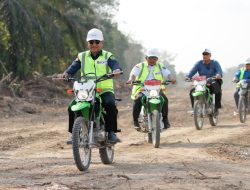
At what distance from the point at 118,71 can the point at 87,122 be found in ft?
2.57

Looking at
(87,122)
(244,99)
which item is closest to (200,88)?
(244,99)

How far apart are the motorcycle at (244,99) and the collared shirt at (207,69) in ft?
5.99

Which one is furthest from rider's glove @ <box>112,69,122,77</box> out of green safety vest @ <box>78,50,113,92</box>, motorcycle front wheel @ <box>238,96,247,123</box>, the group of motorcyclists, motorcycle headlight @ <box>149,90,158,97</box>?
motorcycle front wheel @ <box>238,96,247,123</box>

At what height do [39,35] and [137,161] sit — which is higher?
[39,35]

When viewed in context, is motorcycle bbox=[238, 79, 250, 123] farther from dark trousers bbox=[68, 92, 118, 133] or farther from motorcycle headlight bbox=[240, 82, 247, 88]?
dark trousers bbox=[68, 92, 118, 133]

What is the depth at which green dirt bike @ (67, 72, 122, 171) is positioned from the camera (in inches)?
307

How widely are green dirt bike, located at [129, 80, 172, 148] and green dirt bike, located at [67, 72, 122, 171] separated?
8.28 feet

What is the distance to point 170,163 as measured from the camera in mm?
8531

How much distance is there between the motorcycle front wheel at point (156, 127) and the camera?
10.9 m

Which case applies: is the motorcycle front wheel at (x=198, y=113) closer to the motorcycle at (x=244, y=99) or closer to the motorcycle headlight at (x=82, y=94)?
the motorcycle at (x=244, y=99)

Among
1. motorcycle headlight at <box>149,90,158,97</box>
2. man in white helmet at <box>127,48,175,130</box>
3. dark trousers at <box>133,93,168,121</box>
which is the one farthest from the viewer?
man in white helmet at <box>127,48,175,130</box>

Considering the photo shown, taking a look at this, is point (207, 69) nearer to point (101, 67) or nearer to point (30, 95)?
point (101, 67)

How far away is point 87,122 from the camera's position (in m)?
8.23

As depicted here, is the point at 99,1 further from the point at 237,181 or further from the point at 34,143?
the point at 237,181
